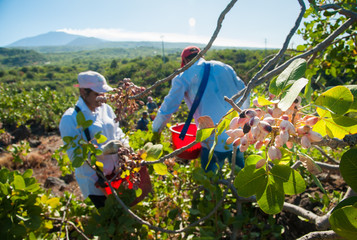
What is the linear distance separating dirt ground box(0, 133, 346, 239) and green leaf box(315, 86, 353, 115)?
143 cm

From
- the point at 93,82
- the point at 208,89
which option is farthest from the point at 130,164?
the point at 208,89

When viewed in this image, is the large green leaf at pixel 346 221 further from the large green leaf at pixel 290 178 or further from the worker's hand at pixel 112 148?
the worker's hand at pixel 112 148

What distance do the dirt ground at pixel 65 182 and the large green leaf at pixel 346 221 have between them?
135 centimetres

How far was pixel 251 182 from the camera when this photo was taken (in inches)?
18.1

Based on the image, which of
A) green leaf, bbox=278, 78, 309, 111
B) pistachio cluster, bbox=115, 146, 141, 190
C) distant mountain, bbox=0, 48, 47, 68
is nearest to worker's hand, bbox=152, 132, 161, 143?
pistachio cluster, bbox=115, 146, 141, 190

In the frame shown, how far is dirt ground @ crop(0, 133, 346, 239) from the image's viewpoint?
164cm

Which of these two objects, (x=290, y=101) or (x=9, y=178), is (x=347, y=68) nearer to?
(x=290, y=101)

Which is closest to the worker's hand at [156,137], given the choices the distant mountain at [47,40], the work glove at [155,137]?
the work glove at [155,137]

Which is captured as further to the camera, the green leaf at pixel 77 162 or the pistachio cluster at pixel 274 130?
the green leaf at pixel 77 162

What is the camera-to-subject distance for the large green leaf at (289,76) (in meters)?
0.44

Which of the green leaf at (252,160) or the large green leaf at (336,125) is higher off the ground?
the large green leaf at (336,125)

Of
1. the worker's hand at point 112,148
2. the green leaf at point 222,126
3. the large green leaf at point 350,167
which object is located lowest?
the worker's hand at point 112,148

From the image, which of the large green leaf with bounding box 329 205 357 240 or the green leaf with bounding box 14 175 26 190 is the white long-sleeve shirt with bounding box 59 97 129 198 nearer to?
the green leaf with bounding box 14 175 26 190

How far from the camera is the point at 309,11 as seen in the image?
121cm
